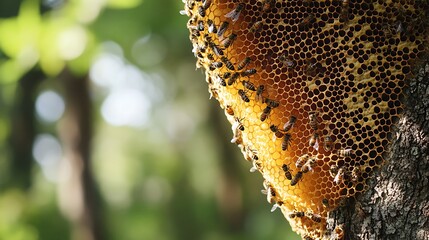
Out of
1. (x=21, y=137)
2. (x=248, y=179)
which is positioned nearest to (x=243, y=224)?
(x=248, y=179)

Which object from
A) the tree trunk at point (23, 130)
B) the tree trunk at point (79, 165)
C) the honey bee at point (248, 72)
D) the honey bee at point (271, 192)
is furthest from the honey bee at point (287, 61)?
the tree trunk at point (23, 130)

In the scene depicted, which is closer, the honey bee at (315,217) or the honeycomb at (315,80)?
the honeycomb at (315,80)

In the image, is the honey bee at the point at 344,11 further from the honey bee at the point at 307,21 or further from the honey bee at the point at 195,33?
the honey bee at the point at 195,33

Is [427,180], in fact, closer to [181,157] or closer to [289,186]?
[289,186]

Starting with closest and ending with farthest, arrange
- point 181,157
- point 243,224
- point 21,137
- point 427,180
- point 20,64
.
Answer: point 427,180 → point 20,64 → point 243,224 → point 21,137 → point 181,157

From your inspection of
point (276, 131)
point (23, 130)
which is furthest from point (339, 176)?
point (23, 130)

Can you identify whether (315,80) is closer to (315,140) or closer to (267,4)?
(315,140)
